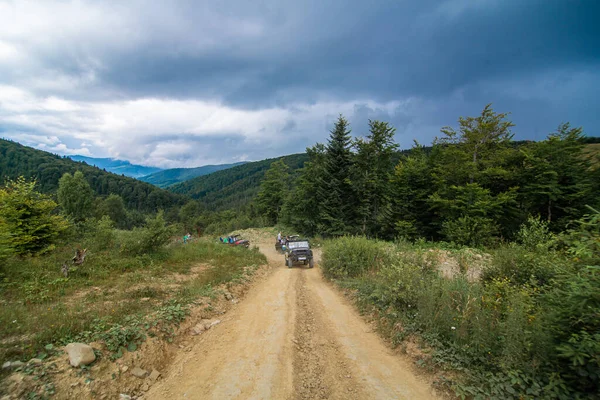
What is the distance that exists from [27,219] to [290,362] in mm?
12878

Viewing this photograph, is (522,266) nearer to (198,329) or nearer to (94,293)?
(198,329)

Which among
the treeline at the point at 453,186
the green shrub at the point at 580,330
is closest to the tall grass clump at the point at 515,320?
the green shrub at the point at 580,330

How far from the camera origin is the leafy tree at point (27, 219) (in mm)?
10164

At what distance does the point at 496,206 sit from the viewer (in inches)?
851

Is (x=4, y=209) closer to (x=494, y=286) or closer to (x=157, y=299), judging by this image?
(x=157, y=299)

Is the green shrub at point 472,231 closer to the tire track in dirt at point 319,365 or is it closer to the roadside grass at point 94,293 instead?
the roadside grass at point 94,293

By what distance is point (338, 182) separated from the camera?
28562 millimetres

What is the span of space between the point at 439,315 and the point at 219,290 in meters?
7.31

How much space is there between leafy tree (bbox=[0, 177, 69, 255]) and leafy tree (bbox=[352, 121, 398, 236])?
24.8 metres

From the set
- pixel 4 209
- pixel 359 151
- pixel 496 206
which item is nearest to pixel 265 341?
pixel 4 209

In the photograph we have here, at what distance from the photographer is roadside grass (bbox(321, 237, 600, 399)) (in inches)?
132

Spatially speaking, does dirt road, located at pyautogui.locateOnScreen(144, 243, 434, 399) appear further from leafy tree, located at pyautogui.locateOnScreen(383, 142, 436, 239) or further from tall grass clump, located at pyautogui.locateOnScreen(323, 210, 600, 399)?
leafy tree, located at pyautogui.locateOnScreen(383, 142, 436, 239)

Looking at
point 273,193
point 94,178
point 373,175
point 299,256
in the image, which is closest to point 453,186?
point 373,175

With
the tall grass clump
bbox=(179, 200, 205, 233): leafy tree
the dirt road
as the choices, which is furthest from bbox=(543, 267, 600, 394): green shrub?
bbox=(179, 200, 205, 233): leafy tree
